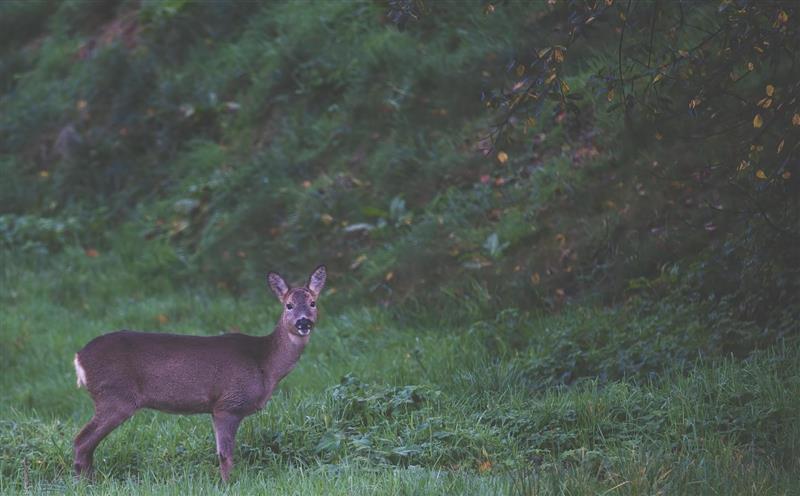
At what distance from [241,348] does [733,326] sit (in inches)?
137

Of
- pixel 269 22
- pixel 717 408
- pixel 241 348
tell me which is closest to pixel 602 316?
pixel 717 408

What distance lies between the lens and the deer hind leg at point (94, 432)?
7168 mm

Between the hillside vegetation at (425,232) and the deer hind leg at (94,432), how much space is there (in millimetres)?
147

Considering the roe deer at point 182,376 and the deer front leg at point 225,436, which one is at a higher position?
the roe deer at point 182,376

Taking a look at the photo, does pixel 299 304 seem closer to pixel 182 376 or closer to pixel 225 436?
pixel 182 376

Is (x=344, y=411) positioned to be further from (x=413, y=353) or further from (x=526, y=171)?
(x=526, y=171)

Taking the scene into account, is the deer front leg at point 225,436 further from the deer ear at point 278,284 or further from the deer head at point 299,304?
the deer ear at point 278,284

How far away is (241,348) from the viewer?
7727 mm

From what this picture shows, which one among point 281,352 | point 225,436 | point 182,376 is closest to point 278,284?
point 281,352

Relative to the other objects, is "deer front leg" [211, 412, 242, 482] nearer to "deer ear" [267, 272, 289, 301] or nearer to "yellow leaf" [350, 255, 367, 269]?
"deer ear" [267, 272, 289, 301]

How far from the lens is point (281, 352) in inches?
307

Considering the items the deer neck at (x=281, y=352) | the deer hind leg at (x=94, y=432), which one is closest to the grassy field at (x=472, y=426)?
the deer hind leg at (x=94, y=432)

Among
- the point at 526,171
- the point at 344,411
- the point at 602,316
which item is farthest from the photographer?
the point at 526,171

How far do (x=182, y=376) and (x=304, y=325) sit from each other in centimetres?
78
